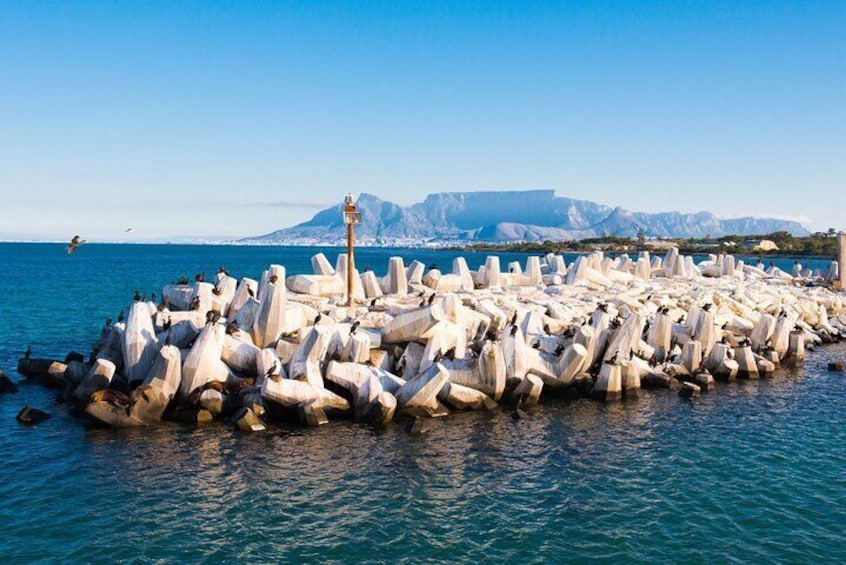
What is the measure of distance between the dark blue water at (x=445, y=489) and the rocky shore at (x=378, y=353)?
45.3 inches

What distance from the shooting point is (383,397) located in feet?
82.6

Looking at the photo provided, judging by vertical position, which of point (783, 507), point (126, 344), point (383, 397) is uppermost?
point (126, 344)

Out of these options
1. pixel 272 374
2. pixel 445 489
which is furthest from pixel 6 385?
pixel 445 489

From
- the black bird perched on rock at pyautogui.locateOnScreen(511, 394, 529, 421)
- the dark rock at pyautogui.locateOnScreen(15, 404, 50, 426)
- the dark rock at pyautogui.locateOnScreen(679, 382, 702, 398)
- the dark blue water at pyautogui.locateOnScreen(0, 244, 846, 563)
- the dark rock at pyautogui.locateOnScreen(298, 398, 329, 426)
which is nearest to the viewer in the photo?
the dark blue water at pyautogui.locateOnScreen(0, 244, 846, 563)

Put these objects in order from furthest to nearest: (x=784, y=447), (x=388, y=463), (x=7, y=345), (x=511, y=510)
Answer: (x=7, y=345) → (x=784, y=447) → (x=388, y=463) → (x=511, y=510)

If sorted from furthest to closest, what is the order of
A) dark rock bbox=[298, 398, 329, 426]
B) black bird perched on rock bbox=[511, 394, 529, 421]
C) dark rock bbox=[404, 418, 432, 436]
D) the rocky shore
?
black bird perched on rock bbox=[511, 394, 529, 421], the rocky shore, dark rock bbox=[298, 398, 329, 426], dark rock bbox=[404, 418, 432, 436]

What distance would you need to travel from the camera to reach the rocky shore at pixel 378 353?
25.4m

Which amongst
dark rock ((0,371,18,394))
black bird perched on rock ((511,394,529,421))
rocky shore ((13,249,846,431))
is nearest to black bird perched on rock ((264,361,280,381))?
rocky shore ((13,249,846,431))

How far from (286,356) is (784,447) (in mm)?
19559

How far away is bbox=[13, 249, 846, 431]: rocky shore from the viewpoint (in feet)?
83.4

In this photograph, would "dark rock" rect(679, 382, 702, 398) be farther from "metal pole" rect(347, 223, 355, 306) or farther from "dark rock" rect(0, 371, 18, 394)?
"dark rock" rect(0, 371, 18, 394)

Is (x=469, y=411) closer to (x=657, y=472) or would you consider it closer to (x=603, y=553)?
(x=657, y=472)

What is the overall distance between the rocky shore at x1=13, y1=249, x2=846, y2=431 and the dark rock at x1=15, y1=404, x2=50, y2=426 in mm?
1293

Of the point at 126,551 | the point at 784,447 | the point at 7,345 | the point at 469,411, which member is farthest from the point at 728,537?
the point at 7,345
